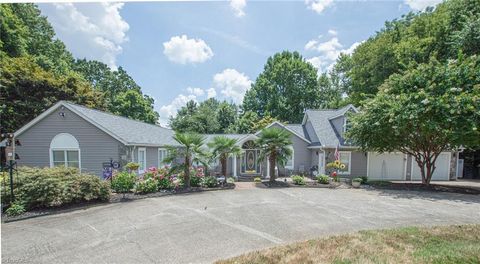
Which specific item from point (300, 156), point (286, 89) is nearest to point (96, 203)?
point (300, 156)

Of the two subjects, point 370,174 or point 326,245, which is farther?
point 370,174

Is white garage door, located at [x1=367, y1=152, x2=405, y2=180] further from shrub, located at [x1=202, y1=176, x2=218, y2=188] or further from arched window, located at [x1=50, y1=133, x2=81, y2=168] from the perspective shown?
arched window, located at [x1=50, y1=133, x2=81, y2=168]

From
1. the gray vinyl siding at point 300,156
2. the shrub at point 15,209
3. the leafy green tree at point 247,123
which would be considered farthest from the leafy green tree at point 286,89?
the shrub at point 15,209

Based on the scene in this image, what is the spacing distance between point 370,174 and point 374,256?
15540mm

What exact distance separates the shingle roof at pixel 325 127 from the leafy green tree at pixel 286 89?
14730mm


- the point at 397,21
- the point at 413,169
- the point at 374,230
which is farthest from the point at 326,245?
the point at 397,21

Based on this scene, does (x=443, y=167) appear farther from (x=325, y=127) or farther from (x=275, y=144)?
(x=275, y=144)

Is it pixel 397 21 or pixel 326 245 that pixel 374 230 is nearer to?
pixel 326 245

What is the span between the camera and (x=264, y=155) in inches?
592

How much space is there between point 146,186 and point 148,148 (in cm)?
609

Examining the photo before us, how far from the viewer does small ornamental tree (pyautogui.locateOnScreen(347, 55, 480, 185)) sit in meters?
11.6

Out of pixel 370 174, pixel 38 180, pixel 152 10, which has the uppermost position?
pixel 152 10

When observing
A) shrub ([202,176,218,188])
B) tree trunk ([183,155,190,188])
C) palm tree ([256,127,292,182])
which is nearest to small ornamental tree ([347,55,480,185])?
palm tree ([256,127,292,182])

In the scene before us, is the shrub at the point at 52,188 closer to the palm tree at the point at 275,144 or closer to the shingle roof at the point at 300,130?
the palm tree at the point at 275,144
